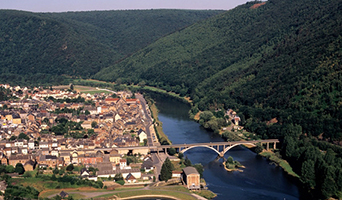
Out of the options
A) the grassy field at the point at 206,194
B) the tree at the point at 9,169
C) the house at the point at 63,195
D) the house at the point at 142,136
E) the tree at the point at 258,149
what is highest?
the house at the point at 142,136

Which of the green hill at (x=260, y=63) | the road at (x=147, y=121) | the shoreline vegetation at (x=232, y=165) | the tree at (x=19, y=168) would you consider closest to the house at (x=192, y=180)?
the shoreline vegetation at (x=232, y=165)

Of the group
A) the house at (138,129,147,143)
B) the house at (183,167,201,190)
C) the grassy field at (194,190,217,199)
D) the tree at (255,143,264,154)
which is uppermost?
the house at (138,129,147,143)

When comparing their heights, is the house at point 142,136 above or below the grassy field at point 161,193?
above

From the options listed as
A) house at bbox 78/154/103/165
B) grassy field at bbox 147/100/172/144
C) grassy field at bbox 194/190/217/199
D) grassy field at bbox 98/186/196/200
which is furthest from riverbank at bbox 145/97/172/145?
grassy field at bbox 194/190/217/199

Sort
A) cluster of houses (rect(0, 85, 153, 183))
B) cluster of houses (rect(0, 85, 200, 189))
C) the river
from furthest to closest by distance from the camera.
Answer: cluster of houses (rect(0, 85, 153, 183)) < cluster of houses (rect(0, 85, 200, 189)) < the river

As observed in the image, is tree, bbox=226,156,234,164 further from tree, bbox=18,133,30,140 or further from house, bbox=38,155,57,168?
tree, bbox=18,133,30,140

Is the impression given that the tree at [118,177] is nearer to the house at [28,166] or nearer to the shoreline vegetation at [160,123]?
A: the house at [28,166]

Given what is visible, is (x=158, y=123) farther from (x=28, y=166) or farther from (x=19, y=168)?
(x=19, y=168)

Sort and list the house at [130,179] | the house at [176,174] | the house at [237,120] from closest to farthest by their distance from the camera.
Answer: the house at [130,179] → the house at [176,174] → the house at [237,120]
